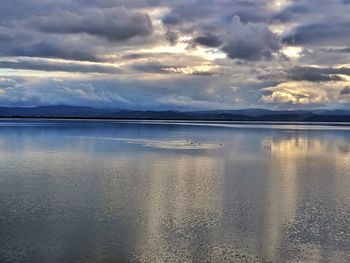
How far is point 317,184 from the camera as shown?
80.0 ft

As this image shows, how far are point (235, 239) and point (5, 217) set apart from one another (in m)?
7.92

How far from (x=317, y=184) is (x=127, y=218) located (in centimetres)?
1241

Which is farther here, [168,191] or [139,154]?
[139,154]

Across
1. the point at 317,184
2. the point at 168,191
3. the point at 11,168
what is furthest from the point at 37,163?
the point at 317,184

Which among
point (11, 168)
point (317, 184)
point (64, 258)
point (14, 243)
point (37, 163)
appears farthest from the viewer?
point (37, 163)

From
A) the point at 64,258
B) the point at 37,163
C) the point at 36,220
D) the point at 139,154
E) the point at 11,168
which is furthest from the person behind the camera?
the point at 139,154

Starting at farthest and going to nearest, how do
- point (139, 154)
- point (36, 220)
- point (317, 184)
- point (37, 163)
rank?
1. point (139, 154)
2. point (37, 163)
3. point (317, 184)
4. point (36, 220)

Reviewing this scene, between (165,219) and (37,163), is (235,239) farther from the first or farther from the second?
(37,163)

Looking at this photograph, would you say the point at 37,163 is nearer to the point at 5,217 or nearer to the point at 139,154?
the point at 139,154

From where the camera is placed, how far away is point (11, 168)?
28.9 metres

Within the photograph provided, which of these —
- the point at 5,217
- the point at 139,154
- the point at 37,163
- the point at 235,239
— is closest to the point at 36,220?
the point at 5,217

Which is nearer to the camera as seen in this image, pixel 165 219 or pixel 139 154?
pixel 165 219

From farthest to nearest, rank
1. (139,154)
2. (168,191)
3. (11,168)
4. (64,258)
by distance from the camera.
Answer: (139,154), (11,168), (168,191), (64,258)

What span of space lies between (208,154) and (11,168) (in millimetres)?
17577
